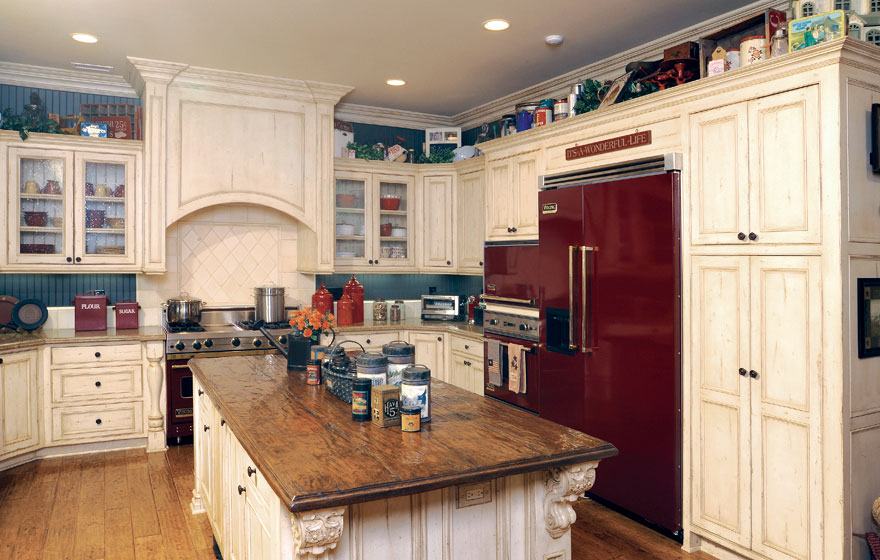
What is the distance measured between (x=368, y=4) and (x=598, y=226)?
1.85 metres

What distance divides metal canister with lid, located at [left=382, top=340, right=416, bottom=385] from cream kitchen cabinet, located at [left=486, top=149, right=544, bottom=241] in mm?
2172

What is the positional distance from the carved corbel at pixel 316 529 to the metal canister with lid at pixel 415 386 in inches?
21.0

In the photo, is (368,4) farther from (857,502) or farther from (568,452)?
(857,502)

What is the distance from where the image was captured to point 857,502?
103 inches

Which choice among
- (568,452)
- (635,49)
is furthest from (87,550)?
(635,49)

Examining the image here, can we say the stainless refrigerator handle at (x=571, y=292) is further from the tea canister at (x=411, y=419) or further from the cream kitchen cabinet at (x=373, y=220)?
the cream kitchen cabinet at (x=373, y=220)

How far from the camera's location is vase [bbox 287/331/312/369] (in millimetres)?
3201

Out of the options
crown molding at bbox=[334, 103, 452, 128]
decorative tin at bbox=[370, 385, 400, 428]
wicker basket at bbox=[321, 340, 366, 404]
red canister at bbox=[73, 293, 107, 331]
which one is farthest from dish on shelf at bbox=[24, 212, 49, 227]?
decorative tin at bbox=[370, 385, 400, 428]

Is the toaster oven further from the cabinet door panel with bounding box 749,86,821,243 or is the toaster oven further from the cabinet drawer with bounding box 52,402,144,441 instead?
the cabinet door panel with bounding box 749,86,821,243

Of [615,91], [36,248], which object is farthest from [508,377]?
[36,248]

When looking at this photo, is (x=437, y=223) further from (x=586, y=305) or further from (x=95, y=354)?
(x=95, y=354)

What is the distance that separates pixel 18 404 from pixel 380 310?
2.96 m

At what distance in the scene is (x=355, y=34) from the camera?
4.11 m

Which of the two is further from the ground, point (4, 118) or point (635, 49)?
point (635, 49)
